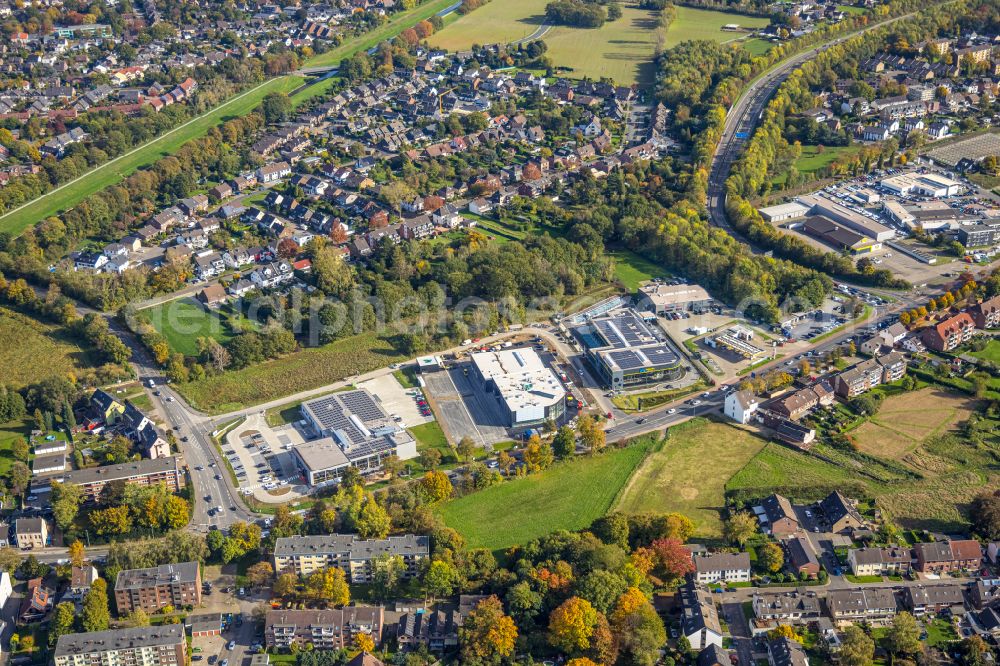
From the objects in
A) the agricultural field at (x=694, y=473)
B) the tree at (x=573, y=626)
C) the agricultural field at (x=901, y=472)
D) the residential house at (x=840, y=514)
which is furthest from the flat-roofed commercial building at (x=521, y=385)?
the tree at (x=573, y=626)

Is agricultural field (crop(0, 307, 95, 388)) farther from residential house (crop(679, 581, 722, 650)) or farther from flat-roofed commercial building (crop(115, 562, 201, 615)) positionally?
residential house (crop(679, 581, 722, 650))

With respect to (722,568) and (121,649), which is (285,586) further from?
(722,568)

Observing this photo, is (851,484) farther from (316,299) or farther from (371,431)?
(316,299)

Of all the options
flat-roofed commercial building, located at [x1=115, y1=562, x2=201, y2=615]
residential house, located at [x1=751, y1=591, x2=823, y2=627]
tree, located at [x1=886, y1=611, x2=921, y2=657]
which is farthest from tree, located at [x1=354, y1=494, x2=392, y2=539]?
tree, located at [x1=886, y1=611, x2=921, y2=657]

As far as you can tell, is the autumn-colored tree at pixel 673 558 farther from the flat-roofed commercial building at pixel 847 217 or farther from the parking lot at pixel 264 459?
the flat-roofed commercial building at pixel 847 217

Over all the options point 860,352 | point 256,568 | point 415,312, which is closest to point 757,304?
point 860,352

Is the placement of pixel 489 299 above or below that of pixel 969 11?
below
